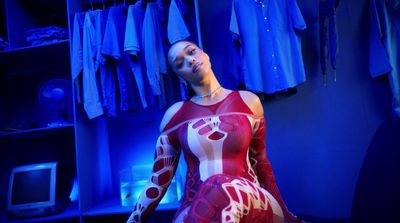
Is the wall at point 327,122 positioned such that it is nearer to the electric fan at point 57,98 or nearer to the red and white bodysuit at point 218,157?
the red and white bodysuit at point 218,157

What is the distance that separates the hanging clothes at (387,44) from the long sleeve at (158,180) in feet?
4.70

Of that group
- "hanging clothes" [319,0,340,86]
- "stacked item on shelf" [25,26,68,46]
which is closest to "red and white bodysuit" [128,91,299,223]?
"hanging clothes" [319,0,340,86]

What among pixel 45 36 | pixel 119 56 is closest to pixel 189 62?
pixel 119 56

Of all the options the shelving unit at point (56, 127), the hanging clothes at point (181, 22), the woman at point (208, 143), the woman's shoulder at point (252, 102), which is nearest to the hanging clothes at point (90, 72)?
the shelving unit at point (56, 127)

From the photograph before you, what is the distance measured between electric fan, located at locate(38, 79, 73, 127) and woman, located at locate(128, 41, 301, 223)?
114cm

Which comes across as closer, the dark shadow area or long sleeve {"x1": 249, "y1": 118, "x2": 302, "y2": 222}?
the dark shadow area

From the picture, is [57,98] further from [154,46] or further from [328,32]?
[328,32]

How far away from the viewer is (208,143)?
1.14 meters

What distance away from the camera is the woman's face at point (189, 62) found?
4.00 ft

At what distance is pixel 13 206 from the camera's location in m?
1.86

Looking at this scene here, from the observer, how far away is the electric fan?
2061 millimetres

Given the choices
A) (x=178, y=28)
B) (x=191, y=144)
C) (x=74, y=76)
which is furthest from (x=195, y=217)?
(x=74, y=76)

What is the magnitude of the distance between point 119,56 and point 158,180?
3.18ft

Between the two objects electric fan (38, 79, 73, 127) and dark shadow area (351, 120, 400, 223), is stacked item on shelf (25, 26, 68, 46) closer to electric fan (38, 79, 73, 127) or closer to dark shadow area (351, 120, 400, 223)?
electric fan (38, 79, 73, 127)
